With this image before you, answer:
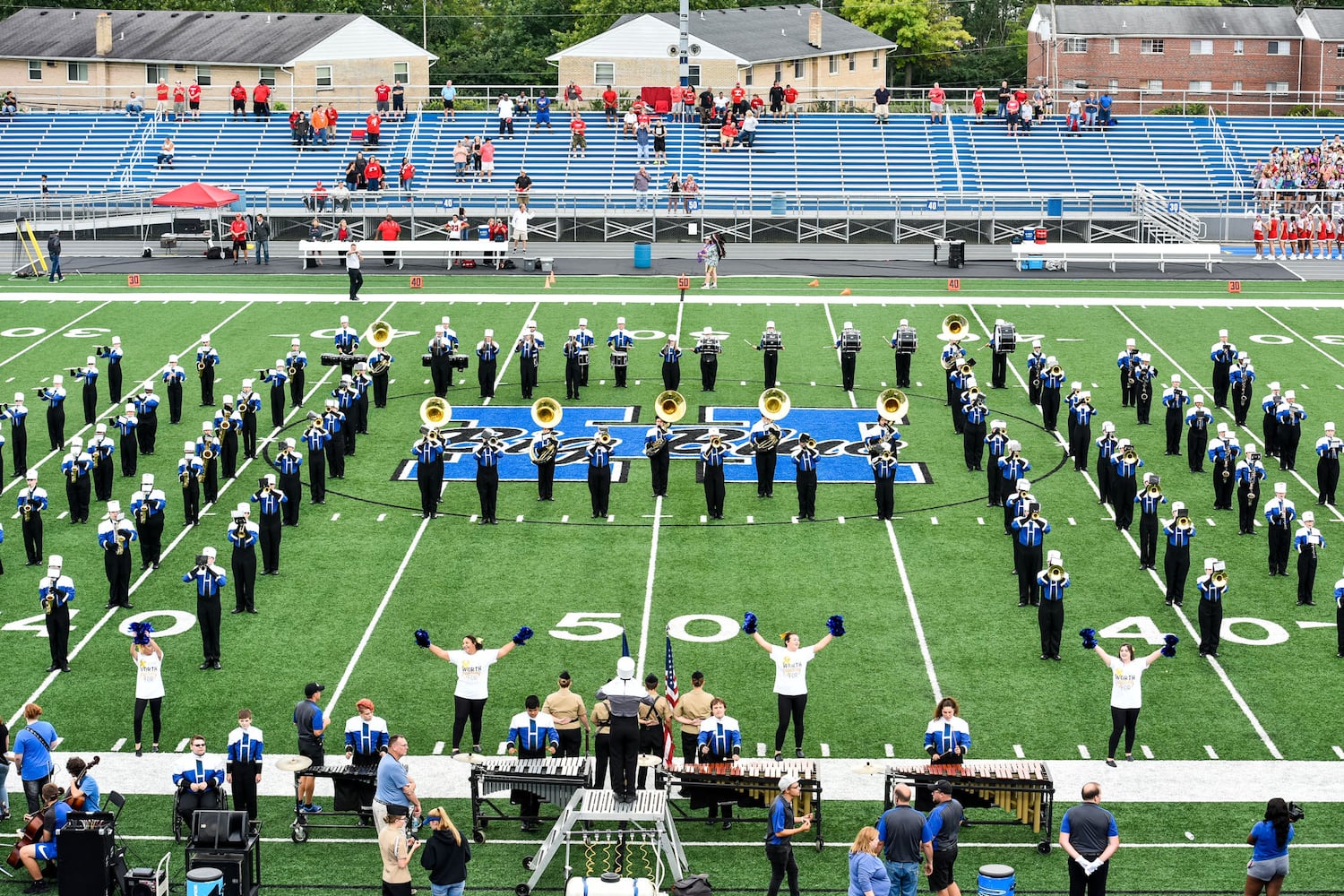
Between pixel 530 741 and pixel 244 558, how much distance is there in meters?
6.05

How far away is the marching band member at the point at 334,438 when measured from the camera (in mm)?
25234

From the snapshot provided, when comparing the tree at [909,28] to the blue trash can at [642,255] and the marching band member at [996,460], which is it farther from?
the marching band member at [996,460]

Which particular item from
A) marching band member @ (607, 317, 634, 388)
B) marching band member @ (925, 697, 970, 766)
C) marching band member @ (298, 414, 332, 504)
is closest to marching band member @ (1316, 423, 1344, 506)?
marching band member @ (925, 697, 970, 766)

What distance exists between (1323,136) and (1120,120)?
5.95 metres

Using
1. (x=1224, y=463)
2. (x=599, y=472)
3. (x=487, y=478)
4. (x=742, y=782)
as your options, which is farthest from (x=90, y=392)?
(x=742, y=782)

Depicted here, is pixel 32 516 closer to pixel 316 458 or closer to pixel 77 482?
pixel 77 482

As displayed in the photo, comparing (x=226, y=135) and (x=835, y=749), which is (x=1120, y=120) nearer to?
(x=226, y=135)

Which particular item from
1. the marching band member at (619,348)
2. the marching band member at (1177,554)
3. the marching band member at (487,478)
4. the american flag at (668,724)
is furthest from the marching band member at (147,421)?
the marching band member at (1177,554)

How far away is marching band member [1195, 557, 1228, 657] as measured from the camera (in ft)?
59.7

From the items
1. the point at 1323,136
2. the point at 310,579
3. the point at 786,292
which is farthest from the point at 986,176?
the point at 310,579

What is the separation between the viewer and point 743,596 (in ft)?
68.1

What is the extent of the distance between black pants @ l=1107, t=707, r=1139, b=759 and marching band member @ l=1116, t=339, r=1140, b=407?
539 inches

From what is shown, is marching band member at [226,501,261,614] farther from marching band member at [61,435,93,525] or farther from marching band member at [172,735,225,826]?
marching band member at [172,735,225,826]

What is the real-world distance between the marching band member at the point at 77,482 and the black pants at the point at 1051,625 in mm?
12273
